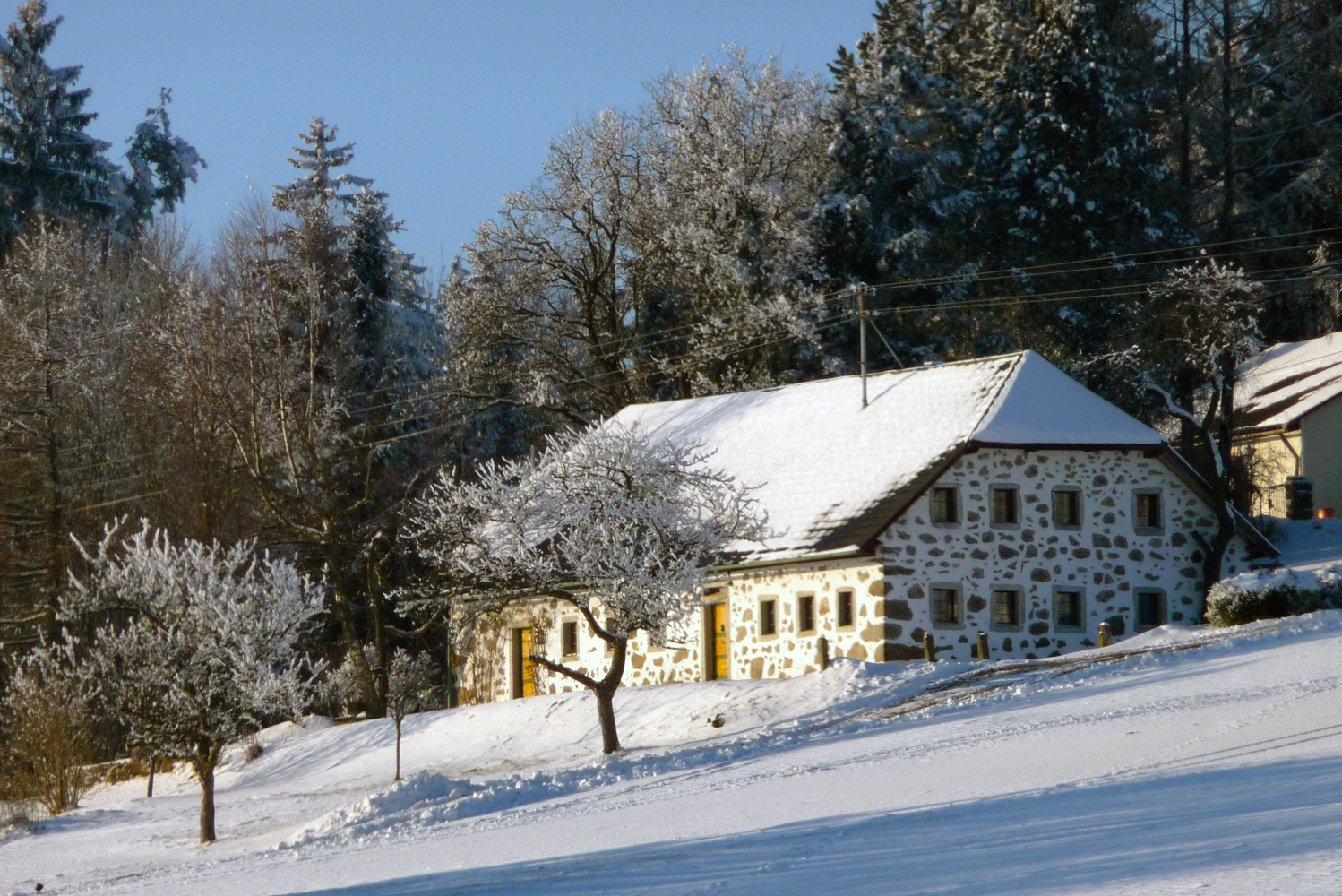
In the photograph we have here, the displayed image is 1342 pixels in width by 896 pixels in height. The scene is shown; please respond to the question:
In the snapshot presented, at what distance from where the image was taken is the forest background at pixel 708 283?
4403 centimetres

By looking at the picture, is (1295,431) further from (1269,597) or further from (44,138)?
(44,138)

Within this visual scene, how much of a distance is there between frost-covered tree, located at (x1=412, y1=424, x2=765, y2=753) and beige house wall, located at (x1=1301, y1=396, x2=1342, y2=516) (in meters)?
21.5

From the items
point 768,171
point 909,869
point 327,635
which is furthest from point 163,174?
point 909,869

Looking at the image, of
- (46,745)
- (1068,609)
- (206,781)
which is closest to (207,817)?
(206,781)

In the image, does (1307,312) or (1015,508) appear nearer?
(1015,508)

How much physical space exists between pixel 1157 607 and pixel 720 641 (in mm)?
8949

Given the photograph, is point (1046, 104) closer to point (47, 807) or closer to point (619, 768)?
point (619, 768)

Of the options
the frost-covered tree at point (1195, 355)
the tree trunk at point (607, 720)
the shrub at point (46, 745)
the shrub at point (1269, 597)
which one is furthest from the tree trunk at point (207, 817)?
the frost-covered tree at point (1195, 355)

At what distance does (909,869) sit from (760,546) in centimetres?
1982

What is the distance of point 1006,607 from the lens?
30.4 meters

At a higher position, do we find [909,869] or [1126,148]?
[1126,148]

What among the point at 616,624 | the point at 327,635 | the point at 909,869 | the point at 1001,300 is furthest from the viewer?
the point at 327,635

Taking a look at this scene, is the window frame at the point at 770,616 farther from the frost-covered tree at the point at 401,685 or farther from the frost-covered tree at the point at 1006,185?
the frost-covered tree at the point at 1006,185

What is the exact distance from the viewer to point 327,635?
50.0 m
